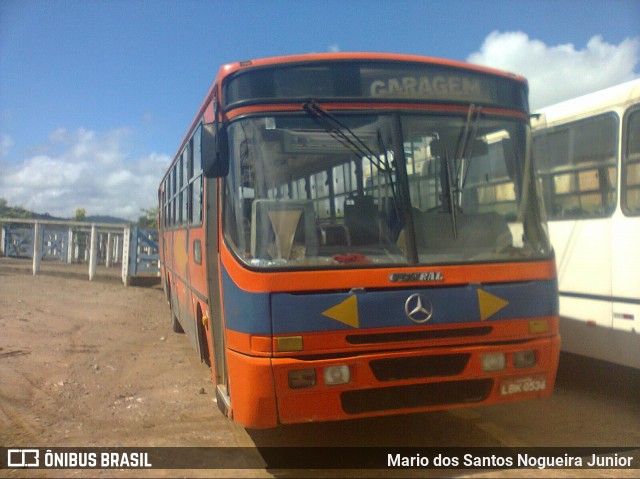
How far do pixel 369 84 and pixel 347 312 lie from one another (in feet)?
6.13

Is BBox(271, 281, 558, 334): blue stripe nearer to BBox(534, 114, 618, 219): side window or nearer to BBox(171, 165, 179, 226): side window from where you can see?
BBox(534, 114, 618, 219): side window

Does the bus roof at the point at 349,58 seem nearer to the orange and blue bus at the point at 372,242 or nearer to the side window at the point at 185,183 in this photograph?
the orange and blue bus at the point at 372,242

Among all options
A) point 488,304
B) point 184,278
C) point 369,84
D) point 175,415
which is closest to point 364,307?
point 488,304

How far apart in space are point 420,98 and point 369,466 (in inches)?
121

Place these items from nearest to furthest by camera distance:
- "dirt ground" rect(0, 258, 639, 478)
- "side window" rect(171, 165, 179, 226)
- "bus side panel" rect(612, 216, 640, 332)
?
"dirt ground" rect(0, 258, 639, 478) → "bus side panel" rect(612, 216, 640, 332) → "side window" rect(171, 165, 179, 226)

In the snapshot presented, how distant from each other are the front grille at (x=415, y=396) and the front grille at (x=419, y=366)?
0.12 metres

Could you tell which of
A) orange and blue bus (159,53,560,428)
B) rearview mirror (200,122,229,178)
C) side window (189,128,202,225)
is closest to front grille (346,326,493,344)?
orange and blue bus (159,53,560,428)

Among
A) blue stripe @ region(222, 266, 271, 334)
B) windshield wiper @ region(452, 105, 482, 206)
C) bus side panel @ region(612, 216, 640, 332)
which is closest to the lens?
blue stripe @ region(222, 266, 271, 334)

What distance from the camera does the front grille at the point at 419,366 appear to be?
4473mm

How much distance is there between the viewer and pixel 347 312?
4340 mm

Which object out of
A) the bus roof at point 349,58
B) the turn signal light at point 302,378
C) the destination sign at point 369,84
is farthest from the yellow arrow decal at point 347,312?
the bus roof at point 349,58

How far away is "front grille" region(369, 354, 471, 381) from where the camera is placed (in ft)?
14.7

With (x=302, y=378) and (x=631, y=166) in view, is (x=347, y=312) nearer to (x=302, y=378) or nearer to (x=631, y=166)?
(x=302, y=378)

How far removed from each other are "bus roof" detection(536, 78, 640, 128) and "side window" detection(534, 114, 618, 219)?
0.34ft
